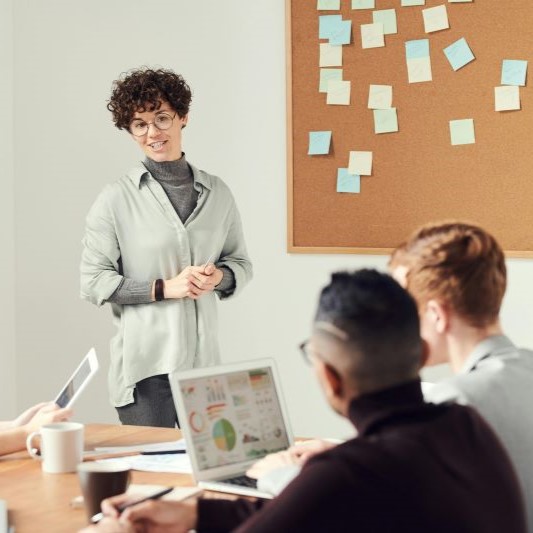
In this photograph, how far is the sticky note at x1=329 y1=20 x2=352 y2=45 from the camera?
3.87 m

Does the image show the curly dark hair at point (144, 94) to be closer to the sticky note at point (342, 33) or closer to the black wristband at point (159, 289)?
the black wristband at point (159, 289)

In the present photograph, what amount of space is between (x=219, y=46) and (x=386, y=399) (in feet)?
10.4

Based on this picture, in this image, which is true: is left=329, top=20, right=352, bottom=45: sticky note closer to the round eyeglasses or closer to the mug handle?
the round eyeglasses

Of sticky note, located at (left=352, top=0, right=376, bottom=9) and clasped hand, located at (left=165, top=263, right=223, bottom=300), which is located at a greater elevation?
sticky note, located at (left=352, top=0, right=376, bottom=9)

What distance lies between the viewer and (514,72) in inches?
142

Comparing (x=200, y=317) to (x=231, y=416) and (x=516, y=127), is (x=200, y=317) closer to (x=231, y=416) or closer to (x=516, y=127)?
(x=231, y=416)

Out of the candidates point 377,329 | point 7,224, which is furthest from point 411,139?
point 377,329

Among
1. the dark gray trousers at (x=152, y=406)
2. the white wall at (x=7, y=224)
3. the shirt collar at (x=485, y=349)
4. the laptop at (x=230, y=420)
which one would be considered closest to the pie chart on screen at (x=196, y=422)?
the laptop at (x=230, y=420)

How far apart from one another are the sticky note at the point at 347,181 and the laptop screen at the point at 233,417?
196 centimetres

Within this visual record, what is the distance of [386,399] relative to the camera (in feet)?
3.79

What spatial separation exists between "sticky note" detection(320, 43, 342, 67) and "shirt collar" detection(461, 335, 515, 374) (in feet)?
7.68

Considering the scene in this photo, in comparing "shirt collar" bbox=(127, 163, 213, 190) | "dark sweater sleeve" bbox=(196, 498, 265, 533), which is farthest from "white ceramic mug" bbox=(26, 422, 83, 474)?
"shirt collar" bbox=(127, 163, 213, 190)

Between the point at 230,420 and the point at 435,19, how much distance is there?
2.32 metres

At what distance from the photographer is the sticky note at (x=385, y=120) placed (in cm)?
381
